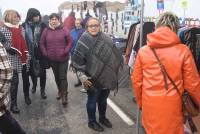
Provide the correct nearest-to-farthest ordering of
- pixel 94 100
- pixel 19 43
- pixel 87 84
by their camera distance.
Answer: pixel 87 84, pixel 94 100, pixel 19 43

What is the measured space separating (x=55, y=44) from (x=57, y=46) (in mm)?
52

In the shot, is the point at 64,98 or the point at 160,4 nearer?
the point at 64,98

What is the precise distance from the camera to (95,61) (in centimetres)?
527

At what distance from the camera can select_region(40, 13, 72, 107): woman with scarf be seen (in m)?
6.88

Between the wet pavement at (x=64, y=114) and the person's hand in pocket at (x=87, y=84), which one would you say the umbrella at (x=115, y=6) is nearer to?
the wet pavement at (x=64, y=114)

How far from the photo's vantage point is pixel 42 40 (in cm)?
697

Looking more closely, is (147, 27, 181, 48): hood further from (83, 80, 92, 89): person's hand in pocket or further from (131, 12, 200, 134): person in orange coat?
(83, 80, 92, 89): person's hand in pocket

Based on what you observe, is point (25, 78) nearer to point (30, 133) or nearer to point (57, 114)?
point (57, 114)

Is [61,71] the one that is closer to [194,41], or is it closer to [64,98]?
[64,98]

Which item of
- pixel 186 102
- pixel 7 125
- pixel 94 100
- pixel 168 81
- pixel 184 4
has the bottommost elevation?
pixel 94 100

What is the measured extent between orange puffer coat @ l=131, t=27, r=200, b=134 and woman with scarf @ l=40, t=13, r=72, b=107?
3.38m

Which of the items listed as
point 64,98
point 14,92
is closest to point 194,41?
point 64,98

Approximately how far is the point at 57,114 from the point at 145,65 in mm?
3267

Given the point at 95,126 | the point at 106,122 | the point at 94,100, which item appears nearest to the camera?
the point at 94,100
